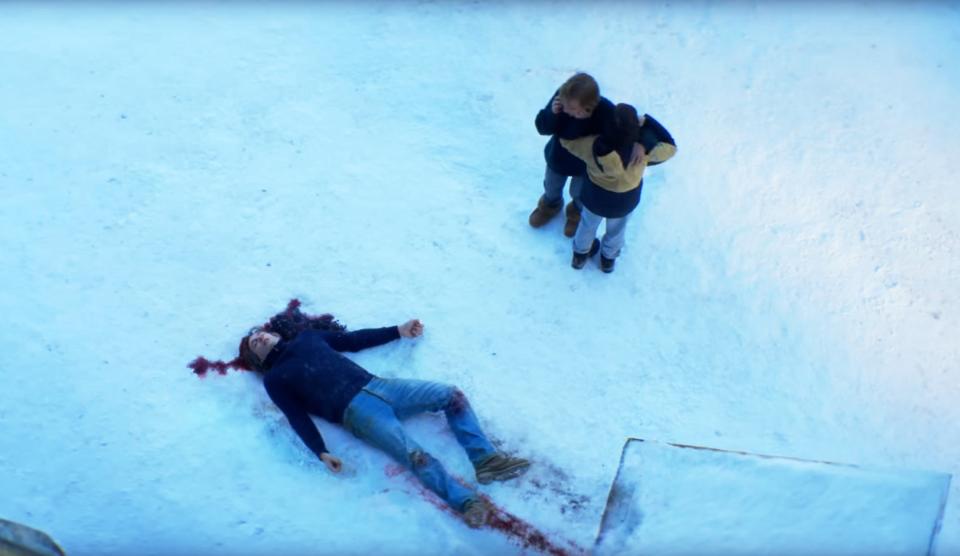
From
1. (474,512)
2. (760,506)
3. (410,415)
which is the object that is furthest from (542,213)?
(760,506)

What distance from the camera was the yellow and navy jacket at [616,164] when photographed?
13.3ft

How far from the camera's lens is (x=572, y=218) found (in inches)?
200

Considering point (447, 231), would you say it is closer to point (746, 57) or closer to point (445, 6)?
point (445, 6)

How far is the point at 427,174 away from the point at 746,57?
2513 mm

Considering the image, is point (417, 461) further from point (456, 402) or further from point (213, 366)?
point (213, 366)

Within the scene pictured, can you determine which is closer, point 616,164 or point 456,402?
point 616,164

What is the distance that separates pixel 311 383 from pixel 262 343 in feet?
1.30

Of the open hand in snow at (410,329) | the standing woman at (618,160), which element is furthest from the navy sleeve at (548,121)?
the open hand in snow at (410,329)

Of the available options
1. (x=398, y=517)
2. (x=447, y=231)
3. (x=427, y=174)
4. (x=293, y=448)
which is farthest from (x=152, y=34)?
(x=398, y=517)

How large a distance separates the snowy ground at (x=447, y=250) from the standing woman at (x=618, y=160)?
66 centimetres

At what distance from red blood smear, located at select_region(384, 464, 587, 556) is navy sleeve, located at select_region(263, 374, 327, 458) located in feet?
1.37

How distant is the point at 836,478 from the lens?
154 inches

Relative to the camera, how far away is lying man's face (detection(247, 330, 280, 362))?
4.49 meters

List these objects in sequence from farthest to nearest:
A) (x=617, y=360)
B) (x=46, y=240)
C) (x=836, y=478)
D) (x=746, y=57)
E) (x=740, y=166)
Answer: (x=746, y=57)
(x=740, y=166)
(x=46, y=240)
(x=617, y=360)
(x=836, y=478)
